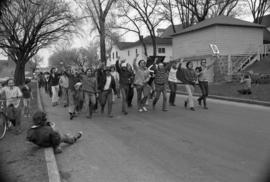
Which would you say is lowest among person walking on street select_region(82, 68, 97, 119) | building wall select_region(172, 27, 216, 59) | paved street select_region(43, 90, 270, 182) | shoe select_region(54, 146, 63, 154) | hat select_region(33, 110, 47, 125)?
paved street select_region(43, 90, 270, 182)

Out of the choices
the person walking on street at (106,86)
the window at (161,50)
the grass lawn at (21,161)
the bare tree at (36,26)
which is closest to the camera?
the grass lawn at (21,161)

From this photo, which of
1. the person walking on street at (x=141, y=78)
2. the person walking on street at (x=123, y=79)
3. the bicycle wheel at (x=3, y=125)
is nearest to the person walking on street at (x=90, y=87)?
the person walking on street at (x=123, y=79)

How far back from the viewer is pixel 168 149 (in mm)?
5645

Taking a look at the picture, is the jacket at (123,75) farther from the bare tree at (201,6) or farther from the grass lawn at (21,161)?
the bare tree at (201,6)

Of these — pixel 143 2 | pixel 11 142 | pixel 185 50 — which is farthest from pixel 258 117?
pixel 143 2

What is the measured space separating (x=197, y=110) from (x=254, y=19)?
4229cm

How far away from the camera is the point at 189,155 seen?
5.23m

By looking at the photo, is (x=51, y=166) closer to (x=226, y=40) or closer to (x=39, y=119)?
(x=39, y=119)

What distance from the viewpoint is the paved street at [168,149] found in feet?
14.3

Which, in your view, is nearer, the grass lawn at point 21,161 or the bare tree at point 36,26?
the grass lawn at point 21,161

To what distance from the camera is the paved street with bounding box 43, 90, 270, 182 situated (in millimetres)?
4363

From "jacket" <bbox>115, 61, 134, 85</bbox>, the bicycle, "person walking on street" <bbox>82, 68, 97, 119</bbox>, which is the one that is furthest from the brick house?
the bicycle

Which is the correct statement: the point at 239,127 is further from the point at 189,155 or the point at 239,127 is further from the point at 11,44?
the point at 11,44

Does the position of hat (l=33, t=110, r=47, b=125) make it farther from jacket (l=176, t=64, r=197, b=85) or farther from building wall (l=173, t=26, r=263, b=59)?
building wall (l=173, t=26, r=263, b=59)
